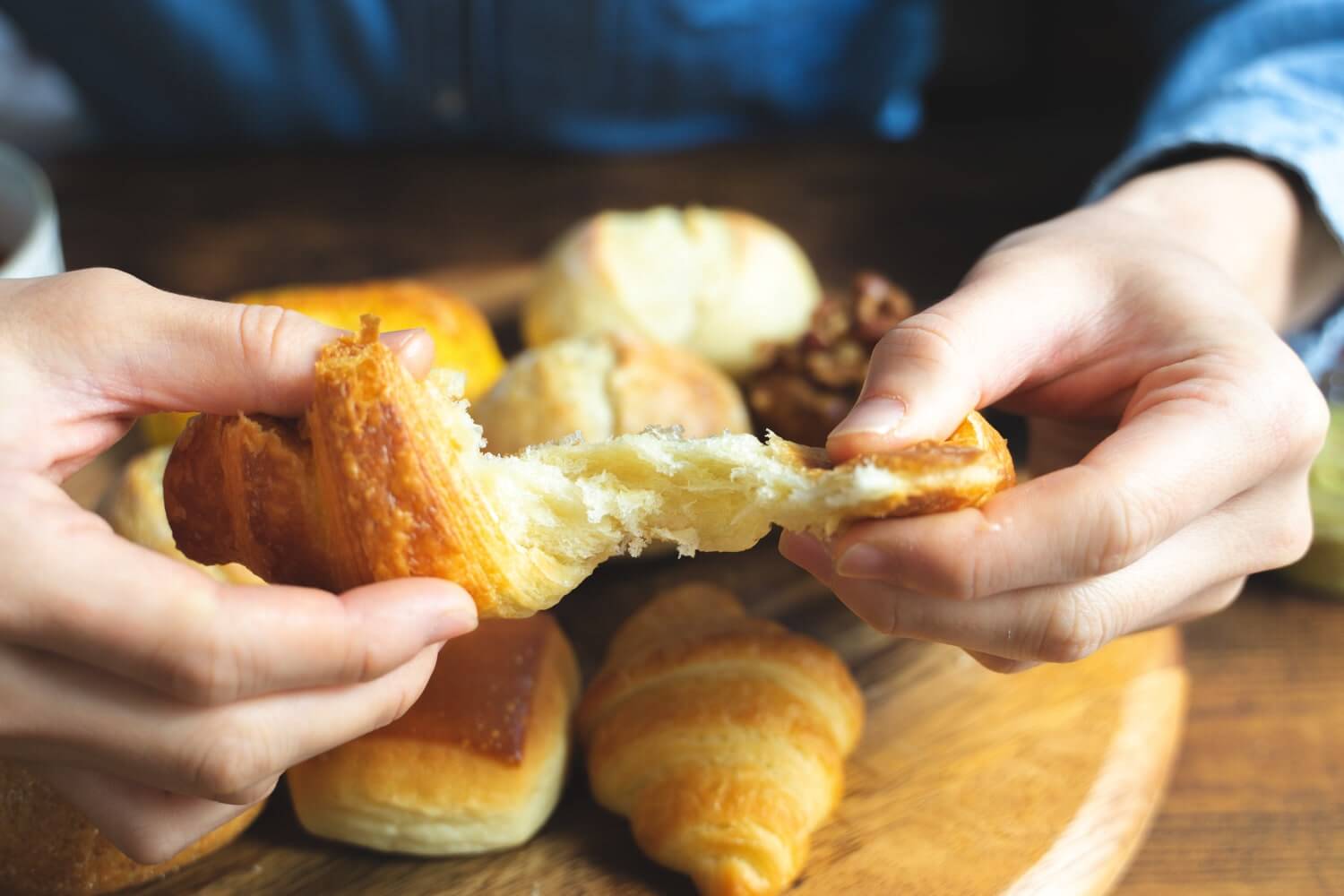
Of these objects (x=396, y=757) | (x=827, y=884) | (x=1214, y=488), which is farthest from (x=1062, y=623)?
(x=396, y=757)

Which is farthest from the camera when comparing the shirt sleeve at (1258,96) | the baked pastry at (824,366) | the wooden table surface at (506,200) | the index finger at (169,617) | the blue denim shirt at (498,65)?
the wooden table surface at (506,200)

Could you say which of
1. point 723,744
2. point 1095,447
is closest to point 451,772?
point 723,744

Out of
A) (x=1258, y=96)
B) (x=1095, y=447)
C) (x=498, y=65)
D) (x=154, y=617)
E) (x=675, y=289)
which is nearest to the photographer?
(x=154, y=617)

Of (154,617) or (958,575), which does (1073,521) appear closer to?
(958,575)

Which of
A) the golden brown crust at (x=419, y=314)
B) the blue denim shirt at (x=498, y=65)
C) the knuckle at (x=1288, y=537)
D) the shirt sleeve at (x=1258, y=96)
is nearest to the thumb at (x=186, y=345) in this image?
the golden brown crust at (x=419, y=314)

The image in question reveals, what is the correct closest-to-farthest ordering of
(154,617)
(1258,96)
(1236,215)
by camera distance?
(154,617)
(1236,215)
(1258,96)

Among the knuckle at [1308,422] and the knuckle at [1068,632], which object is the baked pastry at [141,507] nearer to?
the knuckle at [1068,632]
